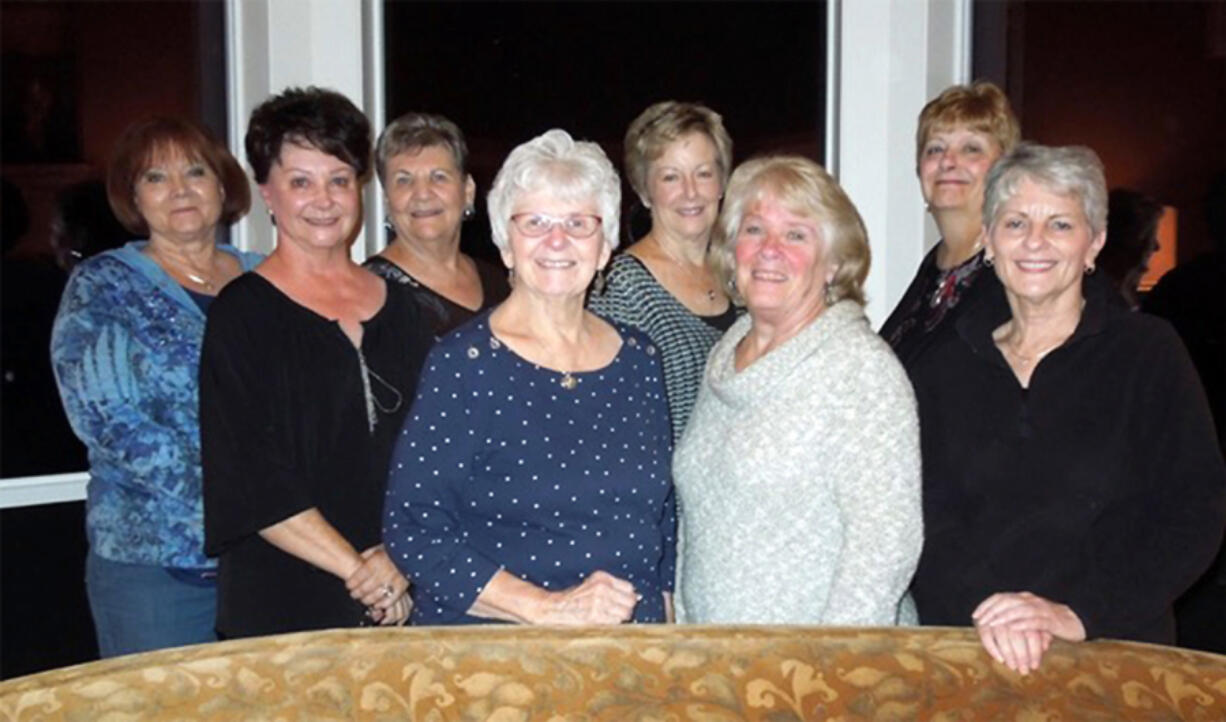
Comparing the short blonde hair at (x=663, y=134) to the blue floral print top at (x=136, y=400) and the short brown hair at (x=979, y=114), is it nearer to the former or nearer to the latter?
the short brown hair at (x=979, y=114)

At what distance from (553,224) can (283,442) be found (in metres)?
0.63

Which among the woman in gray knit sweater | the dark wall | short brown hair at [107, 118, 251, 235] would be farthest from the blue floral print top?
the dark wall

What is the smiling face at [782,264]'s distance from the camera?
6.97ft

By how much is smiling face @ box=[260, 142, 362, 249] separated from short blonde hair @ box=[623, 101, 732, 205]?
24.8 inches

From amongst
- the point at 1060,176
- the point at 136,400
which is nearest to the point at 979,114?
the point at 1060,176

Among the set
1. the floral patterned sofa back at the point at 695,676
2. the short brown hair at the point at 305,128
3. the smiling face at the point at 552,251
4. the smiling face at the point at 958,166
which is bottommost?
the floral patterned sofa back at the point at 695,676

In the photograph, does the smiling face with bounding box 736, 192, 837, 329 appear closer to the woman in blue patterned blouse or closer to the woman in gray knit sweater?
the woman in gray knit sweater

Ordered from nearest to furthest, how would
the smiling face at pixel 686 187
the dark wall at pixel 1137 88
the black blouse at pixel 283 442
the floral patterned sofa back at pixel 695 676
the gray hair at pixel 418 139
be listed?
the floral patterned sofa back at pixel 695 676 → the black blouse at pixel 283 442 → the smiling face at pixel 686 187 → the gray hair at pixel 418 139 → the dark wall at pixel 1137 88

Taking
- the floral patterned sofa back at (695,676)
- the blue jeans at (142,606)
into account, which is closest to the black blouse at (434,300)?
the blue jeans at (142,606)

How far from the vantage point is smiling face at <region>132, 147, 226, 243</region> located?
266cm

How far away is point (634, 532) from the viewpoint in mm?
2008

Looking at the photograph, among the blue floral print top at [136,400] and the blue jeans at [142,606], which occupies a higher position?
the blue floral print top at [136,400]

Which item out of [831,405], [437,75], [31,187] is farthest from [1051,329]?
[31,187]

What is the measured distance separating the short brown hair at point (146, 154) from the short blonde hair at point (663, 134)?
0.78m
